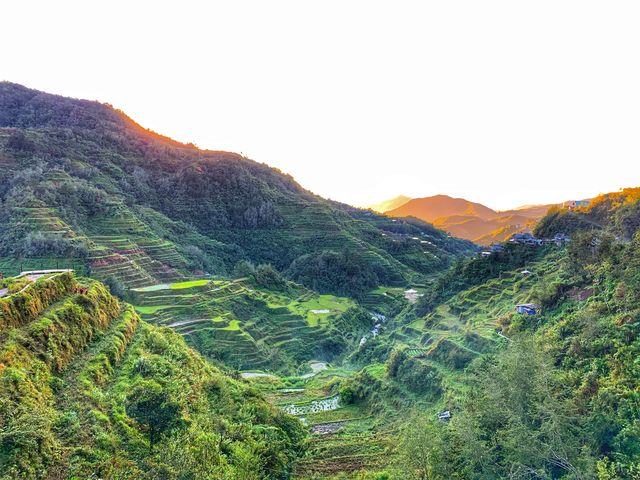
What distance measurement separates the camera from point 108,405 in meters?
12.9

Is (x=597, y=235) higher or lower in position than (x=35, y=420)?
higher

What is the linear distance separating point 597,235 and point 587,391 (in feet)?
48.3

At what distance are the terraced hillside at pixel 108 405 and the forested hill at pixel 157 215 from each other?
2377 cm

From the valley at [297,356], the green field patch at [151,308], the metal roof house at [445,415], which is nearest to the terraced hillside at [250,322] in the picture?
the green field patch at [151,308]

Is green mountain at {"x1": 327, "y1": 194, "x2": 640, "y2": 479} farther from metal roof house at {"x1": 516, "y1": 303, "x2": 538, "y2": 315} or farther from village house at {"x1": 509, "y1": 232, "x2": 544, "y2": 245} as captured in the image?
village house at {"x1": 509, "y1": 232, "x2": 544, "y2": 245}

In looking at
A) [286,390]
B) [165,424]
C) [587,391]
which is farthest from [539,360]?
[286,390]

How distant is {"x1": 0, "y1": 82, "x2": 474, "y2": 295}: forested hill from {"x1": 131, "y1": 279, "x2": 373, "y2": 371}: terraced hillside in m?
6.33

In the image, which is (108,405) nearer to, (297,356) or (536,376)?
(536,376)

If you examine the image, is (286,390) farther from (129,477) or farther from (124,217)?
(124,217)

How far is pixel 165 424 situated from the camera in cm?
1210

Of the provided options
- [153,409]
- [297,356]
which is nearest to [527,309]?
[297,356]

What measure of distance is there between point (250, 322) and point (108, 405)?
25651mm

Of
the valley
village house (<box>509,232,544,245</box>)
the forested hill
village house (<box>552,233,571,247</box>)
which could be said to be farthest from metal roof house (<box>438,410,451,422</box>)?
the forested hill

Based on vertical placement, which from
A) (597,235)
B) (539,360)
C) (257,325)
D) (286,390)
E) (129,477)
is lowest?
(286,390)
